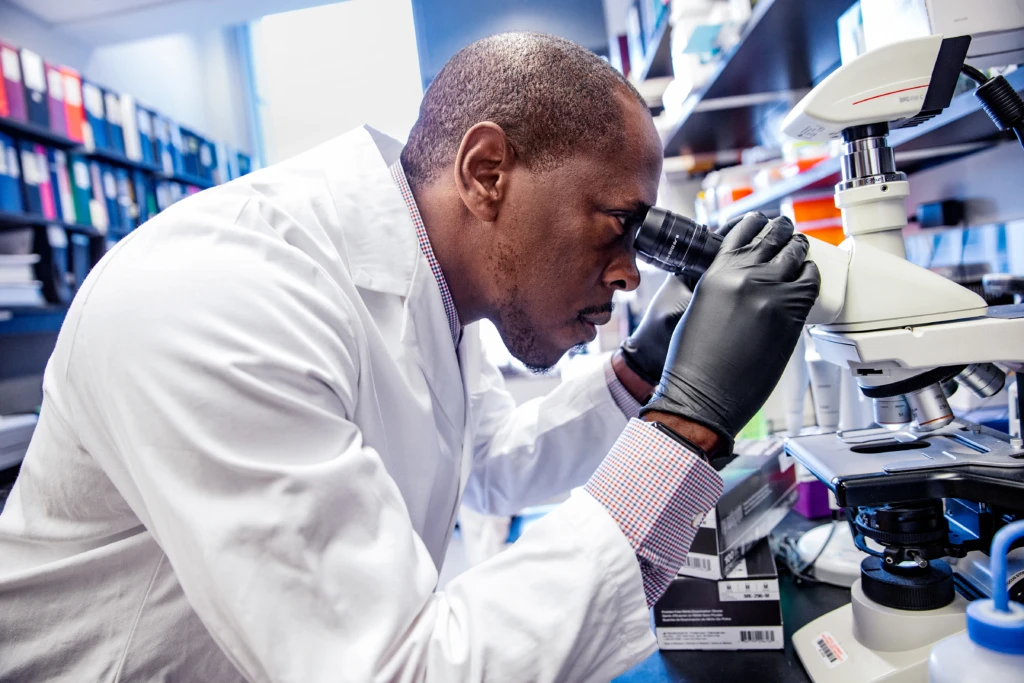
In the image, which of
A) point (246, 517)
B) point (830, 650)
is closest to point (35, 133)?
point (246, 517)

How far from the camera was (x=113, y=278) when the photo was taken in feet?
2.25

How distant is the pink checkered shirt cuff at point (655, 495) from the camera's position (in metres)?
0.67

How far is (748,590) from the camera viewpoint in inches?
35.9

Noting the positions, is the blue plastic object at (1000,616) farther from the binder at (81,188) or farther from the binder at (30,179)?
the binder at (81,188)

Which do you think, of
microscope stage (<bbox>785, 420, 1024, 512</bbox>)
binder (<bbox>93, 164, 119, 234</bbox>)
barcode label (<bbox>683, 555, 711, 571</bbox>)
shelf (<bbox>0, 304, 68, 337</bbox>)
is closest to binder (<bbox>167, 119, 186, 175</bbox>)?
binder (<bbox>93, 164, 119, 234</bbox>)

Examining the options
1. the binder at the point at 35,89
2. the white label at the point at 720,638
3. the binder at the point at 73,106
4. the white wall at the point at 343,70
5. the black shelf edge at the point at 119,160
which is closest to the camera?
the white label at the point at 720,638

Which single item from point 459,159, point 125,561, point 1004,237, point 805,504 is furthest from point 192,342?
point 1004,237

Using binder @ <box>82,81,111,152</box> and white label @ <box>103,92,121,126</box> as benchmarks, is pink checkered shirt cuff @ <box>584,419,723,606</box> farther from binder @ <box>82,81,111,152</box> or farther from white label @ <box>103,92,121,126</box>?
white label @ <box>103,92,121,126</box>

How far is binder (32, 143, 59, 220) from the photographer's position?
292 cm

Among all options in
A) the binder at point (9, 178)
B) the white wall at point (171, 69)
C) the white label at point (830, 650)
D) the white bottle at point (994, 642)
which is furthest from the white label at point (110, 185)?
the white bottle at point (994, 642)

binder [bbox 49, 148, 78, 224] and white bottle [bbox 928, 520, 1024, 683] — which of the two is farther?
binder [bbox 49, 148, 78, 224]

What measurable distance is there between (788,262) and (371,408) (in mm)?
561

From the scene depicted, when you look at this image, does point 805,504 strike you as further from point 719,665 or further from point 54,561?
point 54,561

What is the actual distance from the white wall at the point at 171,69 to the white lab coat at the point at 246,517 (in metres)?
3.71
